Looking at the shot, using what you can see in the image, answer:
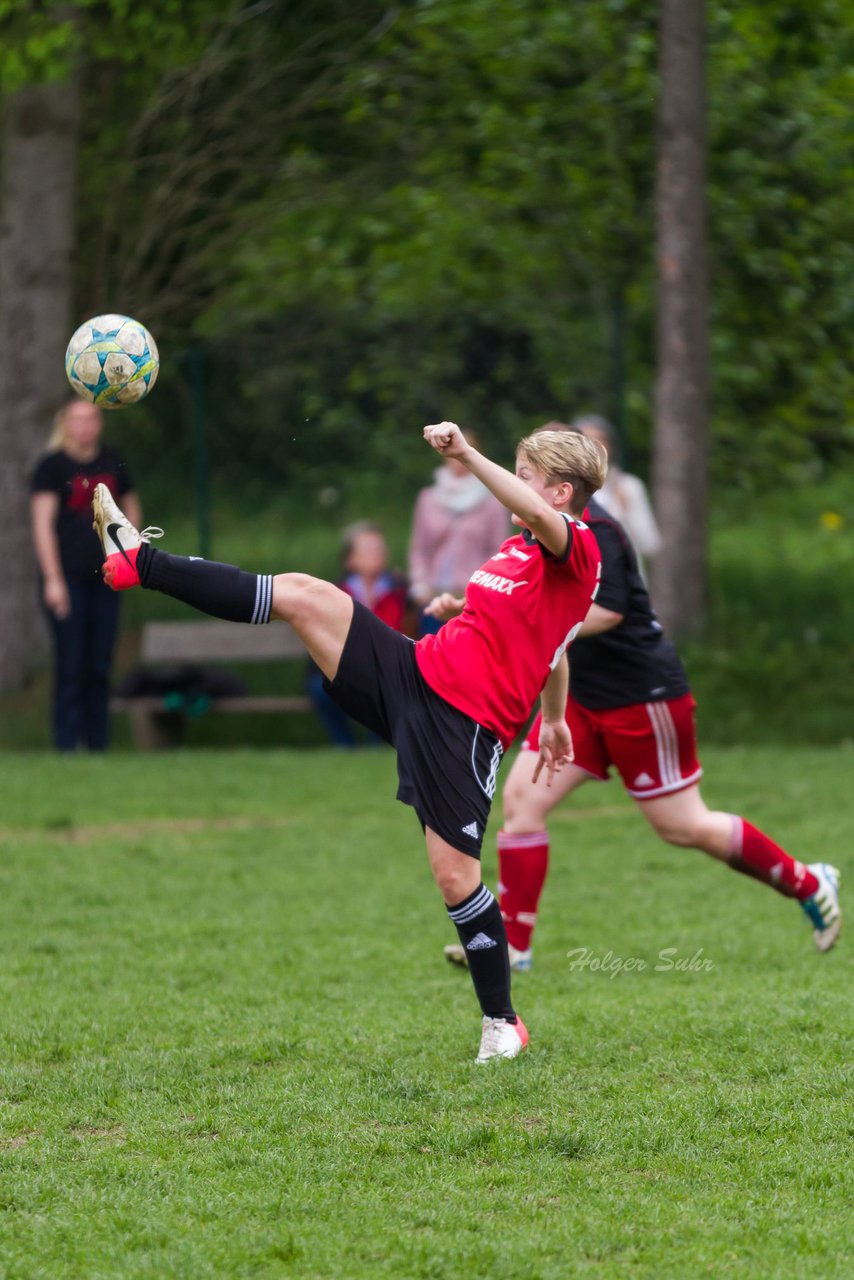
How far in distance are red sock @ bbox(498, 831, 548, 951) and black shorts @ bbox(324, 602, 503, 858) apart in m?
1.29

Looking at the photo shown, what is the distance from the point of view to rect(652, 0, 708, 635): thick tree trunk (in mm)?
13812

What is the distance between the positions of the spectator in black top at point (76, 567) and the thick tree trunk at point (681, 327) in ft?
14.7

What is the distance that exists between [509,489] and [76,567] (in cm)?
786

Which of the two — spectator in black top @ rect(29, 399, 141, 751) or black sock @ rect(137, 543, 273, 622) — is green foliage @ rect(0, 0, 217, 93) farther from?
black sock @ rect(137, 543, 273, 622)

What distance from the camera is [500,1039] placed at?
5.18m

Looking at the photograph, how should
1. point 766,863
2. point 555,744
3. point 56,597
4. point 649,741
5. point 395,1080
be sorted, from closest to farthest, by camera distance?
point 395,1080 < point 555,744 < point 649,741 < point 766,863 < point 56,597

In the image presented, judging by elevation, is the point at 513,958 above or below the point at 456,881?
below

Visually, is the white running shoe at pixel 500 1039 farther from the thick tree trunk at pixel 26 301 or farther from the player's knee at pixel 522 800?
the thick tree trunk at pixel 26 301

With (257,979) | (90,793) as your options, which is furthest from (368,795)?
(257,979)

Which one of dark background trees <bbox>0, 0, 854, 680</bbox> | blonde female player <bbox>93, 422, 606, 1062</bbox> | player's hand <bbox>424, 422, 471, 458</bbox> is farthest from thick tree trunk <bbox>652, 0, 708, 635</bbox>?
player's hand <bbox>424, 422, 471, 458</bbox>

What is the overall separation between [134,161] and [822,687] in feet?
26.5
